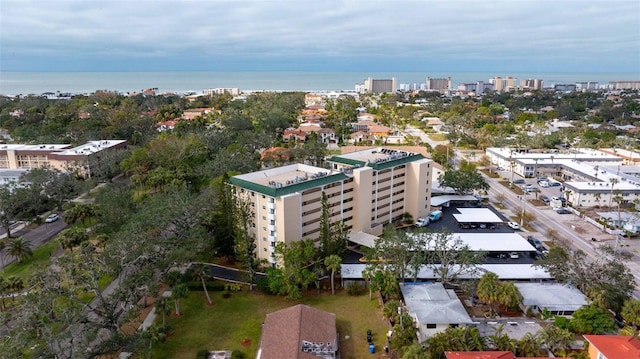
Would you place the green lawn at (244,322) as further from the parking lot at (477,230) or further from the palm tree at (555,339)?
the palm tree at (555,339)

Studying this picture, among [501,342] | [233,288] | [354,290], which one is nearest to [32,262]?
[233,288]

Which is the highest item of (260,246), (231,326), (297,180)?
(297,180)

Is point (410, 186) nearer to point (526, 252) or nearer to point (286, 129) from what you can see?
point (526, 252)

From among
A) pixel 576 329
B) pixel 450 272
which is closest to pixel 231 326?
pixel 450 272

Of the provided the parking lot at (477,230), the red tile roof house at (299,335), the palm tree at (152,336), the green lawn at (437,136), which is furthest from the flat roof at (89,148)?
the green lawn at (437,136)

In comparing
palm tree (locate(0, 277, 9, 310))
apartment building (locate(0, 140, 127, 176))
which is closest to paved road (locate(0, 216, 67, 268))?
palm tree (locate(0, 277, 9, 310))

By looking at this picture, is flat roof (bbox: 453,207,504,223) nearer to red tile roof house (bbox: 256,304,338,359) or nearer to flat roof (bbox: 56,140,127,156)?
red tile roof house (bbox: 256,304,338,359)

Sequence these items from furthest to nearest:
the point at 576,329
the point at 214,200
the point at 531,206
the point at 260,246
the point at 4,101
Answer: the point at 4,101 < the point at 531,206 < the point at 214,200 < the point at 260,246 < the point at 576,329
